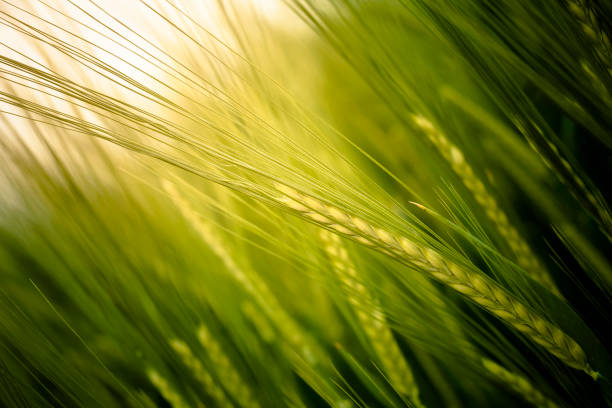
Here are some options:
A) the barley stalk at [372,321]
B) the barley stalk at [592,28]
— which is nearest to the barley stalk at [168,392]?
the barley stalk at [372,321]

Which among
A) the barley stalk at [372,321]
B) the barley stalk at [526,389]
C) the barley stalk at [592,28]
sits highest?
the barley stalk at [592,28]

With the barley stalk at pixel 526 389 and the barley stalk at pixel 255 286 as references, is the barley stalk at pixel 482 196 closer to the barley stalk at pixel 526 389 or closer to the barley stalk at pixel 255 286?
the barley stalk at pixel 526 389

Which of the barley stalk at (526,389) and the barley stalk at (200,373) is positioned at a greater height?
the barley stalk at (200,373)

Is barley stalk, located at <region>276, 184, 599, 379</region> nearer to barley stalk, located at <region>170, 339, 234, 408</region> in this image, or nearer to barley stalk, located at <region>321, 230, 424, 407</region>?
barley stalk, located at <region>321, 230, 424, 407</region>

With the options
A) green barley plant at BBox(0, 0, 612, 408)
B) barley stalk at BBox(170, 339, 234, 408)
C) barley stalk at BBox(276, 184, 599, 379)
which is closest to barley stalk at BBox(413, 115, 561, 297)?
green barley plant at BBox(0, 0, 612, 408)

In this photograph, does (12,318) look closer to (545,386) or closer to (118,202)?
(118,202)

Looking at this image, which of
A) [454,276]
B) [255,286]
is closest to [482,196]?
[454,276]

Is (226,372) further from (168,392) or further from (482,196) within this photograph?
(482,196)

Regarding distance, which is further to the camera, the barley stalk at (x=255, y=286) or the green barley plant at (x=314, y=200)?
the barley stalk at (x=255, y=286)
